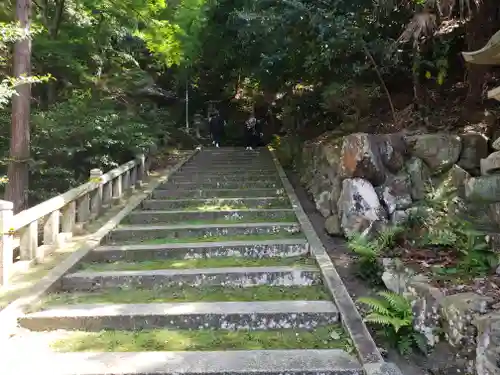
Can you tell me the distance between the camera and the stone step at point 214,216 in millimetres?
6529

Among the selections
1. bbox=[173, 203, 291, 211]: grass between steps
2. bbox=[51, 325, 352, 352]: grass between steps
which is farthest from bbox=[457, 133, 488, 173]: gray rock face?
bbox=[51, 325, 352, 352]: grass between steps

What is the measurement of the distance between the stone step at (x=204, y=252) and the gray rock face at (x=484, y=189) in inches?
75.9

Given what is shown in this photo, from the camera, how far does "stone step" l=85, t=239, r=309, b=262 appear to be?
521cm

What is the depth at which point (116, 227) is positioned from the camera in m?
6.19

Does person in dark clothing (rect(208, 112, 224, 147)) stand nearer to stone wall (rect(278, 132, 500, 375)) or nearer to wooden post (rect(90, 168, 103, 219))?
stone wall (rect(278, 132, 500, 375))

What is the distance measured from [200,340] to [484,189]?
318 centimetres

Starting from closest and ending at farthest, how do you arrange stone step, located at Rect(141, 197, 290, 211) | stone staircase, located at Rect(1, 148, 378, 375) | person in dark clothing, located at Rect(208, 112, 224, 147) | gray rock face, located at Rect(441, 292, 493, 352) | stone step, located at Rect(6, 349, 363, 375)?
gray rock face, located at Rect(441, 292, 493, 352), stone step, located at Rect(6, 349, 363, 375), stone staircase, located at Rect(1, 148, 378, 375), stone step, located at Rect(141, 197, 290, 211), person in dark clothing, located at Rect(208, 112, 224, 147)

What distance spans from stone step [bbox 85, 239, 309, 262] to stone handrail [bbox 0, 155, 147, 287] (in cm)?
60

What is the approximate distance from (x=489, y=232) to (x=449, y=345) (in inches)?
54.4

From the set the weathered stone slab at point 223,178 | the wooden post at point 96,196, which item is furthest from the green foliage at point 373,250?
the weathered stone slab at point 223,178

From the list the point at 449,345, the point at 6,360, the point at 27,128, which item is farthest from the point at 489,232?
the point at 27,128

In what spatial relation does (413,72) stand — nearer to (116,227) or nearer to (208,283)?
(208,283)

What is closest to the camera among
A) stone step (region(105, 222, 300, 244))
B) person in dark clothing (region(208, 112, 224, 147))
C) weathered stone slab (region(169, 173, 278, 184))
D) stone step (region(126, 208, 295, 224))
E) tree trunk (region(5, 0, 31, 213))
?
stone step (region(105, 222, 300, 244))

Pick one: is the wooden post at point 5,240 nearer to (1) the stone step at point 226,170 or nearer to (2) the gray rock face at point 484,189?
(2) the gray rock face at point 484,189
